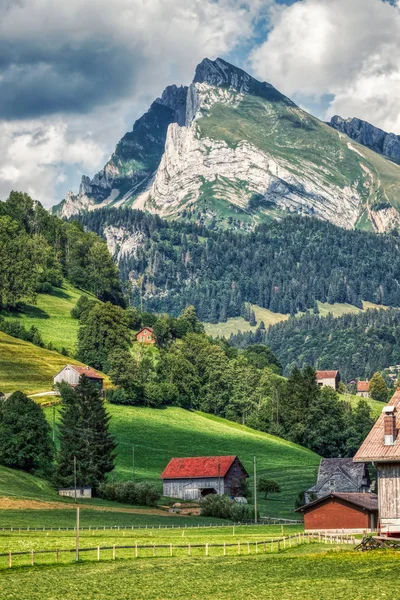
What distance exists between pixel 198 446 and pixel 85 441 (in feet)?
118

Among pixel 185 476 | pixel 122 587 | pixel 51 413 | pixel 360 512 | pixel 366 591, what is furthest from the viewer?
pixel 51 413

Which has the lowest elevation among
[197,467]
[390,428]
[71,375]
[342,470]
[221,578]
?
[221,578]

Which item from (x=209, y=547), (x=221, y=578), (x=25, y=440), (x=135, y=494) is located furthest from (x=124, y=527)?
(x=25, y=440)

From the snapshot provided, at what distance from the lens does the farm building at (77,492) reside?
368 ft

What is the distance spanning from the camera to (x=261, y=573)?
4259 centimetres

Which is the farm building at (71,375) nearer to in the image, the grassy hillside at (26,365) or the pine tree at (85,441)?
the grassy hillside at (26,365)

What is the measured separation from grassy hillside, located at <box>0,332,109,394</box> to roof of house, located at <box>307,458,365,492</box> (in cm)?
5660

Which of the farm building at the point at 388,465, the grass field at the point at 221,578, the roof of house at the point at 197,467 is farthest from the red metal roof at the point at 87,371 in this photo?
the grass field at the point at 221,578

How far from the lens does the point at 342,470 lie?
119 metres

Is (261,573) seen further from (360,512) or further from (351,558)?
(360,512)

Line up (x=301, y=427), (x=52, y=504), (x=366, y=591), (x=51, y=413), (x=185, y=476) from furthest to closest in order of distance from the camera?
(x=301, y=427), (x=51, y=413), (x=185, y=476), (x=52, y=504), (x=366, y=591)

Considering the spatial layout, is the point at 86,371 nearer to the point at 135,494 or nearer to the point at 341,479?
the point at 341,479

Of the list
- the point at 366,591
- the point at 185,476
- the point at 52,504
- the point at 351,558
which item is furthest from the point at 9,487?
the point at 366,591

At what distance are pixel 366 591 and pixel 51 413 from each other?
11815 cm
